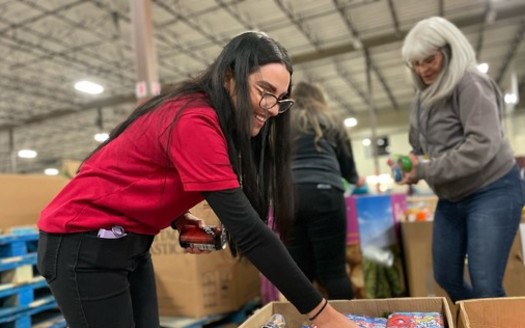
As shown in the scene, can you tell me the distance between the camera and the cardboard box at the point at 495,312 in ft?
3.83

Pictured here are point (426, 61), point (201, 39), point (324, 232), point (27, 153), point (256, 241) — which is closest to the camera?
point (256, 241)

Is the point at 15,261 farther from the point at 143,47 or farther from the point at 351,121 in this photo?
the point at 351,121

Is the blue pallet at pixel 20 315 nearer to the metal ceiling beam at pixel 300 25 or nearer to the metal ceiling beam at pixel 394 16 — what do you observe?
the metal ceiling beam at pixel 300 25

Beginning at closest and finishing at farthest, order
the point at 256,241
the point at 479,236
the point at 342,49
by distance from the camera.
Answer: the point at 256,241 → the point at 479,236 → the point at 342,49

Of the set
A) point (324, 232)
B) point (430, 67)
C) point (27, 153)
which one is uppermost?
point (27, 153)

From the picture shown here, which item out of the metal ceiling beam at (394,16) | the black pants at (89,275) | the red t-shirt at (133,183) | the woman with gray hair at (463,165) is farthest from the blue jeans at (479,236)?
the metal ceiling beam at (394,16)

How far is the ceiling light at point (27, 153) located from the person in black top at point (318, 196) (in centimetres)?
1966

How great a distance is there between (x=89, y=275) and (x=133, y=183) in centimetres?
23

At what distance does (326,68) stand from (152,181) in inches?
425

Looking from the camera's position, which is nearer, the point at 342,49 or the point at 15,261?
the point at 15,261

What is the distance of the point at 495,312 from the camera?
1177mm

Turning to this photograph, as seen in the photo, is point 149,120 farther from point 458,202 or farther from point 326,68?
point 326,68

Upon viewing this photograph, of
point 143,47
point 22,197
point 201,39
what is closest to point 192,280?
point 22,197

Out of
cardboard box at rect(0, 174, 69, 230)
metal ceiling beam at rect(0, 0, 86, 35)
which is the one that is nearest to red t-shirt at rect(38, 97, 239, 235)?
cardboard box at rect(0, 174, 69, 230)
